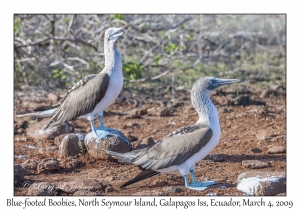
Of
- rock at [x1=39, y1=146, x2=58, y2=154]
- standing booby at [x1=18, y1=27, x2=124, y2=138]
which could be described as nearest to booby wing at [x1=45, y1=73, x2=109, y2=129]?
standing booby at [x1=18, y1=27, x2=124, y2=138]

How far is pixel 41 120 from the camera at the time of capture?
8.86 meters

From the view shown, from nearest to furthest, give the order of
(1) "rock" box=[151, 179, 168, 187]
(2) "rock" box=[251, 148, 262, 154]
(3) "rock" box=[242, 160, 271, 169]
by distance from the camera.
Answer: (1) "rock" box=[151, 179, 168, 187]
(3) "rock" box=[242, 160, 271, 169]
(2) "rock" box=[251, 148, 262, 154]

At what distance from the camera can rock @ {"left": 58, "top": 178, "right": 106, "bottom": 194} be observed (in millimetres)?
5438

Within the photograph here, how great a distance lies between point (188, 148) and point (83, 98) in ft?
6.48

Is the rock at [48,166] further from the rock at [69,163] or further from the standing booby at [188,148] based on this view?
the standing booby at [188,148]

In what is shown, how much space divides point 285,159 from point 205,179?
1272 millimetres

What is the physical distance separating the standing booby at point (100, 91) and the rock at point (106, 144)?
0.27ft

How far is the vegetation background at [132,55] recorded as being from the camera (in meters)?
10.4

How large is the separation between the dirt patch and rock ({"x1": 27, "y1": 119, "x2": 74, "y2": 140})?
0.34ft

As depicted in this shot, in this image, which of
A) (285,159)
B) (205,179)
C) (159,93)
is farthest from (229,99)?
(205,179)

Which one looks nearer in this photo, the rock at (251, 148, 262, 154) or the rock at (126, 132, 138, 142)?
the rock at (251, 148, 262, 154)

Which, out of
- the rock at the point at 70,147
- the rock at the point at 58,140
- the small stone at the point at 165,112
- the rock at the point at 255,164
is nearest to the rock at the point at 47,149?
the rock at the point at 58,140

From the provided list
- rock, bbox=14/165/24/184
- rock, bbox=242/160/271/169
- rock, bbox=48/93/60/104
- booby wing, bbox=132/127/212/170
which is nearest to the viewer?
booby wing, bbox=132/127/212/170

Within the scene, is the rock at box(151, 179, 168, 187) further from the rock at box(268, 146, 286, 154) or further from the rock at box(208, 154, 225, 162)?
the rock at box(268, 146, 286, 154)
